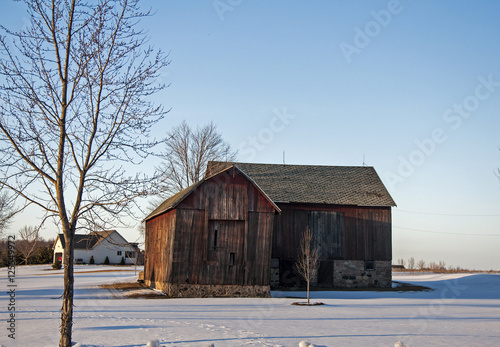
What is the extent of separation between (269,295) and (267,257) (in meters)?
2.06

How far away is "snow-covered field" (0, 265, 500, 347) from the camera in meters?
13.7

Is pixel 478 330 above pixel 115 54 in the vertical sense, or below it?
below

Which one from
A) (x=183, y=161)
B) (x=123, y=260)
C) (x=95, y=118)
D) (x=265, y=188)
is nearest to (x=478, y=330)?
(x=95, y=118)

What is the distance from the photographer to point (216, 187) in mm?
27250

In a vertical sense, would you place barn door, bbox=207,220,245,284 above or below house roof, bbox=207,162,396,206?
below

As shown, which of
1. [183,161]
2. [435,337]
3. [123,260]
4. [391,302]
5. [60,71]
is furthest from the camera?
[123,260]

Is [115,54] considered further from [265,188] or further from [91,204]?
[265,188]

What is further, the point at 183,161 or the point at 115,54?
the point at 183,161

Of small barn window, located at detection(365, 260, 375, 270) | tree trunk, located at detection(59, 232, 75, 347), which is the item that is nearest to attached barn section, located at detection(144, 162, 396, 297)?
small barn window, located at detection(365, 260, 375, 270)

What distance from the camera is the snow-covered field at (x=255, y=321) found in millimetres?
13656

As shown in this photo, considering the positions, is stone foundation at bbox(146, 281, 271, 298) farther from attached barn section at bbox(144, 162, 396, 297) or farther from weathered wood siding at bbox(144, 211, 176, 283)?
weathered wood siding at bbox(144, 211, 176, 283)

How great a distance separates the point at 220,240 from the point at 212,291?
2.78 metres

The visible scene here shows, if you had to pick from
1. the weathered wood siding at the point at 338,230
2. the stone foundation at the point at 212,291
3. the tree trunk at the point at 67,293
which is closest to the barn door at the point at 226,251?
the stone foundation at the point at 212,291

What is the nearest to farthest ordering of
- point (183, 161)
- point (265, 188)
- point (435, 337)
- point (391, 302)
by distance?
point (435, 337)
point (391, 302)
point (265, 188)
point (183, 161)
